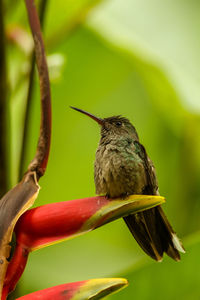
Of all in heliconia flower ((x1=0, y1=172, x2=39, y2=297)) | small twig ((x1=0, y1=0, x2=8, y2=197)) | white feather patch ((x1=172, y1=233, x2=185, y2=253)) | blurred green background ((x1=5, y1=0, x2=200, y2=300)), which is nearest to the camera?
heliconia flower ((x1=0, y1=172, x2=39, y2=297))

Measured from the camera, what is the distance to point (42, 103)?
0.82 meters

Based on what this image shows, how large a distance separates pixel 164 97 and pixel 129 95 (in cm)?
63

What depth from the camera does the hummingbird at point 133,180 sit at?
1103 mm

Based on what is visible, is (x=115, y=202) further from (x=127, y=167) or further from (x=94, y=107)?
(x=94, y=107)

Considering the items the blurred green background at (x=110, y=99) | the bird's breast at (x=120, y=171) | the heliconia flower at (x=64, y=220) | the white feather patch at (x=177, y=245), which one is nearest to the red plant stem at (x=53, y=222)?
the heliconia flower at (x=64, y=220)

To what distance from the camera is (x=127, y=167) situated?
1263 millimetres

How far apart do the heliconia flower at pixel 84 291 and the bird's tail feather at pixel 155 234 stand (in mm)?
298

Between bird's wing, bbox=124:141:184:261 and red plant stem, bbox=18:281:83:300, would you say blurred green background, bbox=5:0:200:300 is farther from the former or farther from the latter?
red plant stem, bbox=18:281:83:300

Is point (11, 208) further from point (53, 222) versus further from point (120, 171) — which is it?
point (120, 171)

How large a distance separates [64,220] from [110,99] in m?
1.47

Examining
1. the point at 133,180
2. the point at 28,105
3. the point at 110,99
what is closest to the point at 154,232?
the point at 133,180

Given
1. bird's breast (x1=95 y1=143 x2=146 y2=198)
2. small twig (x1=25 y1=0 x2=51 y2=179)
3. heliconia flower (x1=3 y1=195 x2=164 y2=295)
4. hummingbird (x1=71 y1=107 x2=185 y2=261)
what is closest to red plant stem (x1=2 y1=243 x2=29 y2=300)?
heliconia flower (x1=3 y1=195 x2=164 y2=295)

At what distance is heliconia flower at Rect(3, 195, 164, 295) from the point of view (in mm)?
802

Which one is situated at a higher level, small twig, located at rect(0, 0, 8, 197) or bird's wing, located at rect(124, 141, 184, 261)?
small twig, located at rect(0, 0, 8, 197)
